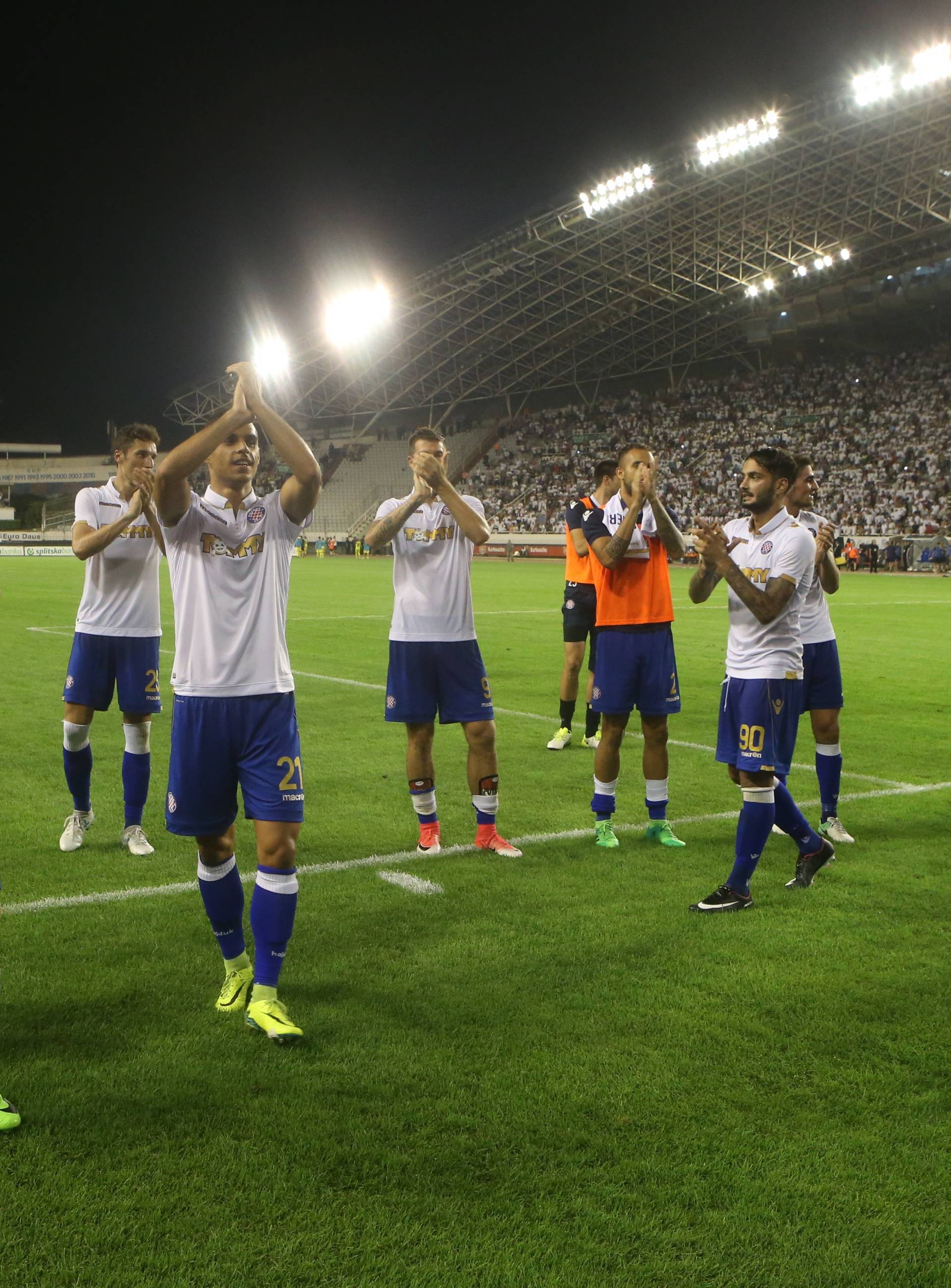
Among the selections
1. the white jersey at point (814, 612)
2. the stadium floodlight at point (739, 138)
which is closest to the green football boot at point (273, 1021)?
the white jersey at point (814, 612)

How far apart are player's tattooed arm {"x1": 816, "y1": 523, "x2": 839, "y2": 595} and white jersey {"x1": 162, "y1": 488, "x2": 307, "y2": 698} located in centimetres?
359

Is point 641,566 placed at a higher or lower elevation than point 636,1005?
higher

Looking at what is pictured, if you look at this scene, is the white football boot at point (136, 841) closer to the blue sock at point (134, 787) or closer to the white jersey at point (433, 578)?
the blue sock at point (134, 787)

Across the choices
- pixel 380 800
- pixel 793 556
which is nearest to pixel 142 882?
pixel 380 800

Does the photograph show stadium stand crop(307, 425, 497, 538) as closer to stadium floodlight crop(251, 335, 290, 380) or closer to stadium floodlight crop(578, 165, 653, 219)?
stadium floodlight crop(251, 335, 290, 380)

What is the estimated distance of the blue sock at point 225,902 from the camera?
4211 millimetres

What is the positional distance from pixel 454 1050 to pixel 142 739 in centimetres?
338

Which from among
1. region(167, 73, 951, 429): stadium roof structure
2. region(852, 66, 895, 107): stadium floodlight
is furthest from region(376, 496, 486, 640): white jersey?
region(167, 73, 951, 429): stadium roof structure

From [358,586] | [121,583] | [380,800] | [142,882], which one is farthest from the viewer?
[358,586]

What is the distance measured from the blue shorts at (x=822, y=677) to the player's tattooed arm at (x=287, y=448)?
370 centimetres

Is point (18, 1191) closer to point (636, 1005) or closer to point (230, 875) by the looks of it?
point (230, 875)

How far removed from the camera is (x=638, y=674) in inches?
255

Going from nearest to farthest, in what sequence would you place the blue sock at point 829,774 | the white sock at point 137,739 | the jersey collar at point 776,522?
the jersey collar at point 776,522
the white sock at point 137,739
the blue sock at point 829,774

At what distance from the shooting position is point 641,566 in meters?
6.52
